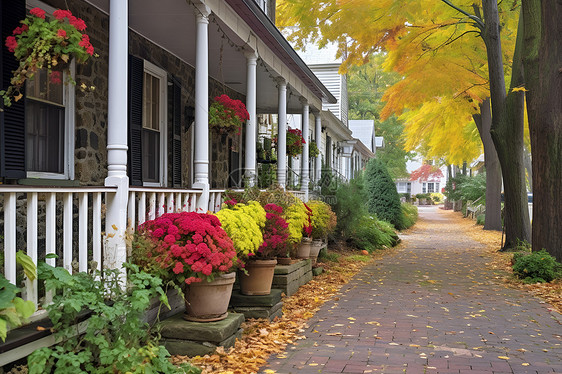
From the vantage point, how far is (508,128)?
1290cm

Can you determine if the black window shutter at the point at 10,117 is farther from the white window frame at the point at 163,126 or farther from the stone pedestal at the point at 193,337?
the white window frame at the point at 163,126

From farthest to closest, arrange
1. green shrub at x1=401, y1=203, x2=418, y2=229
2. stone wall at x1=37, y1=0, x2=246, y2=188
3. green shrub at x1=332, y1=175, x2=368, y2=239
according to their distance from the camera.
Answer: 1. green shrub at x1=401, y1=203, x2=418, y2=229
2. green shrub at x1=332, y1=175, x2=368, y2=239
3. stone wall at x1=37, y1=0, x2=246, y2=188

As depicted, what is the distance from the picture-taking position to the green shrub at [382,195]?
20844mm

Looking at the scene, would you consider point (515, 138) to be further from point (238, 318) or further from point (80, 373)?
point (80, 373)

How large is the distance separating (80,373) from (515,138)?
11891 millimetres

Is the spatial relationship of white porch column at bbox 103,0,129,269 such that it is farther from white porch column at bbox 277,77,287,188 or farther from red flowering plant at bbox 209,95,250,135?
white porch column at bbox 277,77,287,188

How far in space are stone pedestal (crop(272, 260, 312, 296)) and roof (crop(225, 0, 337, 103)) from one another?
3.39 metres

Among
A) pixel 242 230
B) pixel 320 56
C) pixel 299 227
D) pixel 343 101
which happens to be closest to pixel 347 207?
pixel 299 227

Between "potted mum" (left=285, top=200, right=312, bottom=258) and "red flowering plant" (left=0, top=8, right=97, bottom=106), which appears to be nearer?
"red flowering plant" (left=0, top=8, right=97, bottom=106)

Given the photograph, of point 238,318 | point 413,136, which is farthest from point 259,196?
point 413,136

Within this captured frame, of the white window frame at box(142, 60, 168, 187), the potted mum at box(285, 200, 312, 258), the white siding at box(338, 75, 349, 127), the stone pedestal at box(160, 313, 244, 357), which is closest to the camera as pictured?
the stone pedestal at box(160, 313, 244, 357)

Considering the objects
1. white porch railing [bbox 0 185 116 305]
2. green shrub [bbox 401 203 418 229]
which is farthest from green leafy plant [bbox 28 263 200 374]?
green shrub [bbox 401 203 418 229]

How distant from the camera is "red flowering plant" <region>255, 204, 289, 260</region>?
21.1 ft

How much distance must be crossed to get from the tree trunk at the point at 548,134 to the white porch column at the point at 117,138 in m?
7.96
